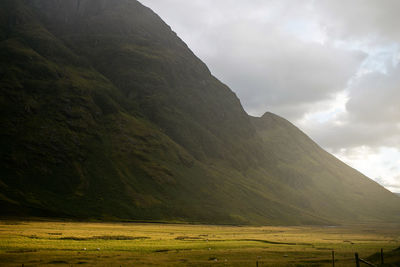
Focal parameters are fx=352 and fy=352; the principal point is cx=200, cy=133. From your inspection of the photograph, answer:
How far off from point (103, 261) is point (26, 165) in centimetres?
15106

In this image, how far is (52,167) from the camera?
18700 centimetres

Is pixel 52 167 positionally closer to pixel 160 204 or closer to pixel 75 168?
pixel 75 168

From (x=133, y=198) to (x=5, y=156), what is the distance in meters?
67.1

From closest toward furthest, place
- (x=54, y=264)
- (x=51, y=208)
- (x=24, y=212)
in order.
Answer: (x=54, y=264) → (x=24, y=212) → (x=51, y=208)

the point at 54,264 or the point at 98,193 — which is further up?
the point at 98,193

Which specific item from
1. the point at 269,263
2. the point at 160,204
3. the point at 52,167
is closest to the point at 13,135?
the point at 52,167

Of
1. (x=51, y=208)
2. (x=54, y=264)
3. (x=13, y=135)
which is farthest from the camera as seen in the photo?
(x=13, y=135)

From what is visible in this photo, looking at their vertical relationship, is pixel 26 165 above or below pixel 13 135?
below

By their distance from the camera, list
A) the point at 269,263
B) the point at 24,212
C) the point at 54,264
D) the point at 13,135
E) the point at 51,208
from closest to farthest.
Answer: the point at 54,264, the point at 269,263, the point at 24,212, the point at 51,208, the point at 13,135

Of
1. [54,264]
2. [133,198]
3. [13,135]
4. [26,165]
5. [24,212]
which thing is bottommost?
[54,264]

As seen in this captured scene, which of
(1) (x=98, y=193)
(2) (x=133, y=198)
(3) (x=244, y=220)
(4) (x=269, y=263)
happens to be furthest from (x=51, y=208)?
(4) (x=269, y=263)

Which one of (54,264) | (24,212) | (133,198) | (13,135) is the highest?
(13,135)

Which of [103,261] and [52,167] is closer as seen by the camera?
[103,261]

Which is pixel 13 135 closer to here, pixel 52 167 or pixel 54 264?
pixel 52 167
